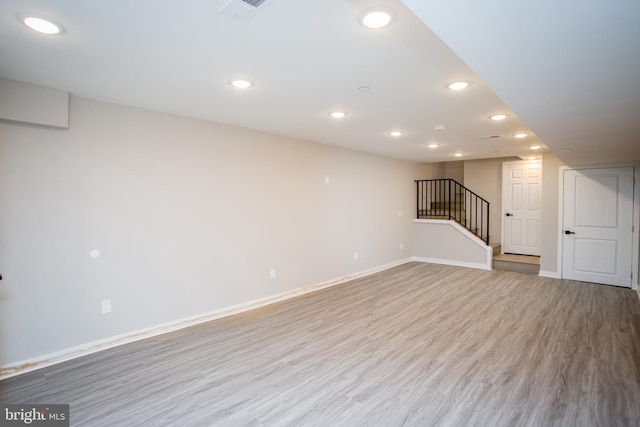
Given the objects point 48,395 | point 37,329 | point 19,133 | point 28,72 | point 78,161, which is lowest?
point 48,395

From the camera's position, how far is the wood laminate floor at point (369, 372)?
2164 mm

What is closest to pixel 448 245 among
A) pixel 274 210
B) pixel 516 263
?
pixel 516 263

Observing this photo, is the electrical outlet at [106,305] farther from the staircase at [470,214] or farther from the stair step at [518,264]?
the stair step at [518,264]

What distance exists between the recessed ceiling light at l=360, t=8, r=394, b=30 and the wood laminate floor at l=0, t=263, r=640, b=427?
8.03 ft

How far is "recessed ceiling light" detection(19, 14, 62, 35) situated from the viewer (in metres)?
1.72

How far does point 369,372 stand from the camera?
8.84 ft

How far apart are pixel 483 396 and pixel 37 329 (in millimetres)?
3748

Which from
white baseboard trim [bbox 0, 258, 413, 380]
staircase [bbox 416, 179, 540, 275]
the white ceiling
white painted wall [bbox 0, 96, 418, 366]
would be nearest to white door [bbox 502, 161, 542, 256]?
staircase [bbox 416, 179, 540, 275]

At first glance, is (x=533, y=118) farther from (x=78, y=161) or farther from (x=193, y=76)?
(x=78, y=161)

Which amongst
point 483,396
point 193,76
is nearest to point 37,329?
point 193,76

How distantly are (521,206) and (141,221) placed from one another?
757cm

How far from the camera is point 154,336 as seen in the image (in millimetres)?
3404

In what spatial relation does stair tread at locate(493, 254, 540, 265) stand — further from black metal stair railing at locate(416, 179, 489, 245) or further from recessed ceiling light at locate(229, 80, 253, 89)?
recessed ceiling light at locate(229, 80, 253, 89)

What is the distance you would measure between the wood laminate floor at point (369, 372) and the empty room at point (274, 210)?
0.08 feet
